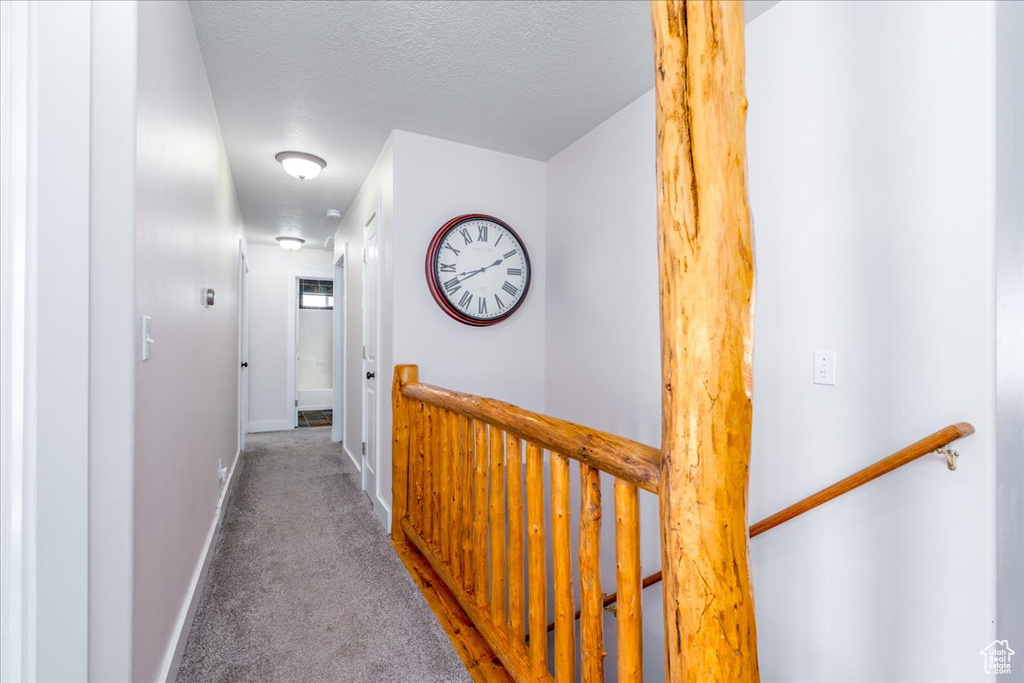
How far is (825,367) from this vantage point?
1.57 m

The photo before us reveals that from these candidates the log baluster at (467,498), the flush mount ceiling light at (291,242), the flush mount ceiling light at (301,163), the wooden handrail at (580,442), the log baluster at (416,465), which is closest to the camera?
A: the wooden handrail at (580,442)

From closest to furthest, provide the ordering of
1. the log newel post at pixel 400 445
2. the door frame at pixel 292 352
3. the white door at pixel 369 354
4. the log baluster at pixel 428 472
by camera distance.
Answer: the log baluster at pixel 428 472 → the log newel post at pixel 400 445 → the white door at pixel 369 354 → the door frame at pixel 292 352

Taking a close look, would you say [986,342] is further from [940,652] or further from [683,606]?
[683,606]

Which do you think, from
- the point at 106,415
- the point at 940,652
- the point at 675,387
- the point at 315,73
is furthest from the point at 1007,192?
the point at 315,73

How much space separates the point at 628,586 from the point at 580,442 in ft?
1.16

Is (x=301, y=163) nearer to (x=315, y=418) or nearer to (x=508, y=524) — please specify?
(x=508, y=524)

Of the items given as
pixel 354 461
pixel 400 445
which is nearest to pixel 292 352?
pixel 354 461

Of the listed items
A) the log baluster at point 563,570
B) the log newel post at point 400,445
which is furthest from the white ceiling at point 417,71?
the log baluster at point 563,570

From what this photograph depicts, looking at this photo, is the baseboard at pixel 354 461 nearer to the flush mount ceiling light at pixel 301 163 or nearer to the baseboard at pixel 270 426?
the baseboard at pixel 270 426

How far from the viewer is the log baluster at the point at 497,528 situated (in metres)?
1.64

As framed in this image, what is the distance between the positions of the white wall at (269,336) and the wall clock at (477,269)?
3.93 meters

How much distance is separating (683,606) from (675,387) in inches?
16.5

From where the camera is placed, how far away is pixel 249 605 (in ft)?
6.56

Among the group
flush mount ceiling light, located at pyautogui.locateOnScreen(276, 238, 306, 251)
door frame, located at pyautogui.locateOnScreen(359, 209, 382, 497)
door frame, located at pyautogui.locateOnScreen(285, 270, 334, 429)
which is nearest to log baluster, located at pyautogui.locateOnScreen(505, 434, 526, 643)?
door frame, located at pyautogui.locateOnScreen(359, 209, 382, 497)
